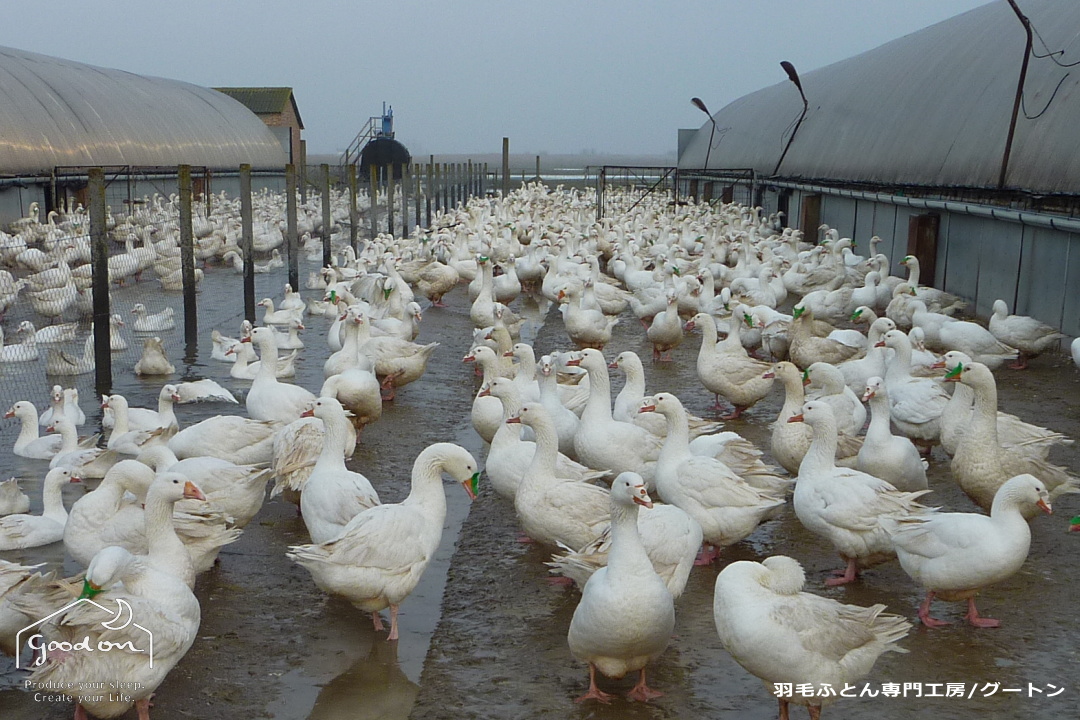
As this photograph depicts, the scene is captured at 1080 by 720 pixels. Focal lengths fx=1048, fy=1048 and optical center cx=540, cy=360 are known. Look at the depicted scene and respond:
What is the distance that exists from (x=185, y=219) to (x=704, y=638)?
1027cm

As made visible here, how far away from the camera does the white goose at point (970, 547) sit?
5348 mm

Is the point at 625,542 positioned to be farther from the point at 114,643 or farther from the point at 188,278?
the point at 188,278

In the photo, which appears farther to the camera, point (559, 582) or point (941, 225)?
point (941, 225)

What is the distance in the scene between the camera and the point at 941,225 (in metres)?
17.7

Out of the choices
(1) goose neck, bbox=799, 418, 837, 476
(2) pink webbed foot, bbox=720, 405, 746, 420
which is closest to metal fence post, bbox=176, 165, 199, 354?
(2) pink webbed foot, bbox=720, 405, 746, 420

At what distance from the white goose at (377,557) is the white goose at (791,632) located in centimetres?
173

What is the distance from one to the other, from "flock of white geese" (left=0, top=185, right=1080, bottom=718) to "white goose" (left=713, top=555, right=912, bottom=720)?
11mm

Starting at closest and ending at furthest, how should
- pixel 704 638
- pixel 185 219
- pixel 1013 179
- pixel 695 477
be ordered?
pixel 704 638
pixel 695 477
pixel 185 219
pixel 1013 179

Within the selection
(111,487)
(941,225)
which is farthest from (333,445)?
(941,225)

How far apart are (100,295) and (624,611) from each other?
8404 mm

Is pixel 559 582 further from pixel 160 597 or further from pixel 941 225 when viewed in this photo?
pixel 941 225

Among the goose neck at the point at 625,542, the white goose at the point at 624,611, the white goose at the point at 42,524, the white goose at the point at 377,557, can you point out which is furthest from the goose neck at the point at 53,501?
the goose neck at the point at 625,542

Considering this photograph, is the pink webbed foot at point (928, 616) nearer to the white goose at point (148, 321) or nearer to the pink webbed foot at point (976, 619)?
the pink webbed foot at point (976, 619)

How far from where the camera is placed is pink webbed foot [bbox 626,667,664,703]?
487 centimetres
